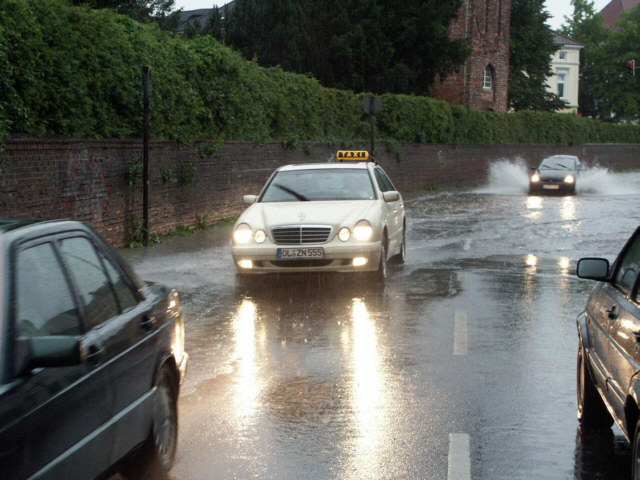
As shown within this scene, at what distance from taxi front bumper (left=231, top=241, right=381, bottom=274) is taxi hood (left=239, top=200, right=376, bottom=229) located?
1.00ft

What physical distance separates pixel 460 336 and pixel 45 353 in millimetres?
6151

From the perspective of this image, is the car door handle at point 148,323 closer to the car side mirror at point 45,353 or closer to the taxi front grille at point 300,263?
the car side mirror at point 45,353

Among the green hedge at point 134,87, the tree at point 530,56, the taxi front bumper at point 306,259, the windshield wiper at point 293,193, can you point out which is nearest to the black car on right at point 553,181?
the green hedge at point 134,87

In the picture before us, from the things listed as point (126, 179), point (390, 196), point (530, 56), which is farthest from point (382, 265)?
point (530, 56)

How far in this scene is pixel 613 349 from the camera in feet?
16.1

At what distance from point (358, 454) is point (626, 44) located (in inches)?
3805

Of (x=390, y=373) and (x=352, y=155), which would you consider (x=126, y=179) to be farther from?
(x=352, y=155)

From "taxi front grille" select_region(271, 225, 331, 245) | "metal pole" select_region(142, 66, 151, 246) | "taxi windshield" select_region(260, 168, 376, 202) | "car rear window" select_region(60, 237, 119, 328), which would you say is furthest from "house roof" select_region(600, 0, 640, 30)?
"car rear window" select_region(60, 237, 119, 328)

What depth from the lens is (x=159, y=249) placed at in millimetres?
16609

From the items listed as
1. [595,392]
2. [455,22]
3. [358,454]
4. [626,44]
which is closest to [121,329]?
[358,454]

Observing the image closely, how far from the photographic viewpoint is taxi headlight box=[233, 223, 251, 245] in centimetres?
1208

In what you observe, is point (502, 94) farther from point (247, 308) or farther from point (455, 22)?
point (247, 308)

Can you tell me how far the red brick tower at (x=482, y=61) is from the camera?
52.6 metres

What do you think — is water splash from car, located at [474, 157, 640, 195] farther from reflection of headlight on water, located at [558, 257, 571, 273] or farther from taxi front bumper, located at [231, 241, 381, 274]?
taxi front bumper, located at [231, 241, 381, 274]
